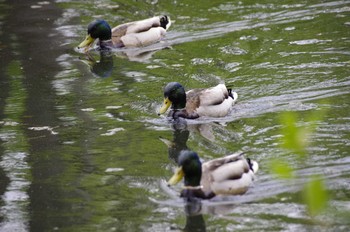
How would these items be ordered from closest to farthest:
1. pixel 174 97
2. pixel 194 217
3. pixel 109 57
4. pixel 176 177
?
pixel 194 217 → pixel 176 177 → pixel 174 97 → pixel 109 57

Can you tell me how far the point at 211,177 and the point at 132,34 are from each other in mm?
6814

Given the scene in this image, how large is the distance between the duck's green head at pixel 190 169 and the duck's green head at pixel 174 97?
269 centimetres

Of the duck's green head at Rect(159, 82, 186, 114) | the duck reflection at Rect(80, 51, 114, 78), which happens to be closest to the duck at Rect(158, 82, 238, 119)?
the duck's green head at Rect(159, 82, 186, 114)

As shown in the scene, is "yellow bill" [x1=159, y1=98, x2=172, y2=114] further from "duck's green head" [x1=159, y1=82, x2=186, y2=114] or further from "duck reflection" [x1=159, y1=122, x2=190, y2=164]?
"duck reflection" [x1=159, y1=122, x2=190, y2=164]

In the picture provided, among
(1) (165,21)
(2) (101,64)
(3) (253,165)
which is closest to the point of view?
(3) (253,165)

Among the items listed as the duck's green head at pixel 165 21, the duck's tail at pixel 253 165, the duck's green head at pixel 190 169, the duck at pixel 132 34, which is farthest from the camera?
the duck's green head at pixel 165 21

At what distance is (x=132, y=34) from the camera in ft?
44.0

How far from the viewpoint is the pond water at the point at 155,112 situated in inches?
262

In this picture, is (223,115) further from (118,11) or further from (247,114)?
(118,11)

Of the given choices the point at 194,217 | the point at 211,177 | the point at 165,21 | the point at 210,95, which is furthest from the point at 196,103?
the point at 165,21

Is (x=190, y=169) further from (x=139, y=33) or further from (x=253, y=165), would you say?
(x=139, y=33)

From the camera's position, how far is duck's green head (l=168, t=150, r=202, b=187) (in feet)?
22.4

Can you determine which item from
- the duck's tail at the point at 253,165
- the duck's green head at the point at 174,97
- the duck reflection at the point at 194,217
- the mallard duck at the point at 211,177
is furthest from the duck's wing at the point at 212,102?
the duck reflection at the point at 194,217

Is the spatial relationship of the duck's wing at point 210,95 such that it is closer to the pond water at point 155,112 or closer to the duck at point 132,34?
the pond water at point 155,112
